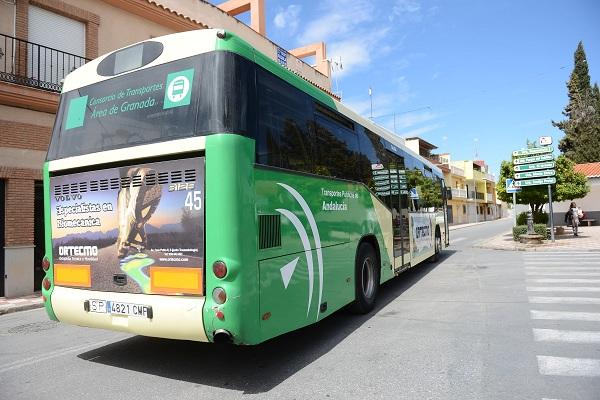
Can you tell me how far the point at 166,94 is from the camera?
4.06 metres

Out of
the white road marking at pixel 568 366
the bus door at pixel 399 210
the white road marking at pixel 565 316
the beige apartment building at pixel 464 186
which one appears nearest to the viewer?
the white road marking at pixel 568 366

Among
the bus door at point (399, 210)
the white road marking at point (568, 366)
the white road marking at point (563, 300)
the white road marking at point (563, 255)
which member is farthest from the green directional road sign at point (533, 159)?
the white road marking at point (568, 366)

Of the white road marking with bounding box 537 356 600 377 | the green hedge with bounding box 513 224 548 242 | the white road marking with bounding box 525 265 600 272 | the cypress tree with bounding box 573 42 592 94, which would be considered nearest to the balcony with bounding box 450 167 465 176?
the cypress tree with bounding box 573 42 592 94

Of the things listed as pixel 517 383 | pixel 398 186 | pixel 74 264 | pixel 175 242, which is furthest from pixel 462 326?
pixel 74 264

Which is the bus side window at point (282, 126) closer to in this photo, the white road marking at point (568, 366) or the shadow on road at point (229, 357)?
the shadow on road at point (229, 357)

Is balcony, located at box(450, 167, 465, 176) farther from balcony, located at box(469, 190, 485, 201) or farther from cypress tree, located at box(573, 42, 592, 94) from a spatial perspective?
cypress tree, located at box(573, 42, 592, 94)

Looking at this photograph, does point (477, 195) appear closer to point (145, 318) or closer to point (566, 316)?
point (566, 316)

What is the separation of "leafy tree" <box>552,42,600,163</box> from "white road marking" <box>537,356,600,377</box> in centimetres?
5122

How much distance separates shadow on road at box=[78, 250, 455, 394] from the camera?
403 centimetres

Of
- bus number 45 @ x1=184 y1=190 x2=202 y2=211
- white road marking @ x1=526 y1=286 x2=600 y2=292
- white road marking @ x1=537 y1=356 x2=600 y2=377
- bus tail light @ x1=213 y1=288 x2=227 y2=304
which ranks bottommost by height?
white road marking @ x1=537 y1=356 x2=600 y2=377

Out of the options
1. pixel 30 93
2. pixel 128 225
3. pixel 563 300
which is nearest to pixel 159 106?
pixel 128 225

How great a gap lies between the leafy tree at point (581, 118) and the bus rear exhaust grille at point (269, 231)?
52.9 meters

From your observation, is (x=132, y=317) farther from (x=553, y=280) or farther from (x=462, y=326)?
(x=553, y=280)

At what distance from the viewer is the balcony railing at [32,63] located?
1035 centimetres
